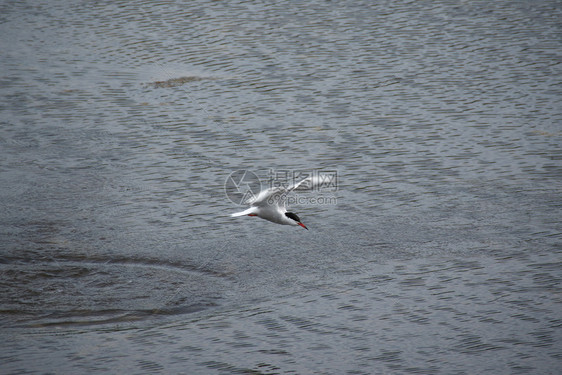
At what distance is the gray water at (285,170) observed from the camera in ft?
35.8

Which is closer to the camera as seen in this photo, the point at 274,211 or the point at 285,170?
the point at 274,211

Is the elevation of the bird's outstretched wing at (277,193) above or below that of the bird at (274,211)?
above

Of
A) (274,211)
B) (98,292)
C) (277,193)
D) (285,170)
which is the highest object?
(285,170)

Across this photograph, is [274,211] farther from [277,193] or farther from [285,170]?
[285,170]

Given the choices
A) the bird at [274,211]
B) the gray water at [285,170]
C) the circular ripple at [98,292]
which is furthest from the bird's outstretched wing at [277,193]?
the circular ripple at [98,292]

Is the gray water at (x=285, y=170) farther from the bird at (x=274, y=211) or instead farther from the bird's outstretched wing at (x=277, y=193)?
the bird's outstretched wing at (x=277, y=193)

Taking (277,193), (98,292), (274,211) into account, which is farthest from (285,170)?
(98,292)

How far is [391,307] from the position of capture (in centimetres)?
1155

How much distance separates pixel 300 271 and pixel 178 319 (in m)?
2.07

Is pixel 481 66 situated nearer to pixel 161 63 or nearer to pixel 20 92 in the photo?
pixel 161 63

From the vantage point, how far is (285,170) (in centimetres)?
1612

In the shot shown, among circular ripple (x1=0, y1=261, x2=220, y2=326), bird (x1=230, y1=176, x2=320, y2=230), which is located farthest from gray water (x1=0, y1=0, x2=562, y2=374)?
bird (x1=230, y1=176, x2=320, y2=230)

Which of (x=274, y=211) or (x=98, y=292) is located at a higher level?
(x=274, y=211)

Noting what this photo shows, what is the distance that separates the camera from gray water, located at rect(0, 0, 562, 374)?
10.9 metres
